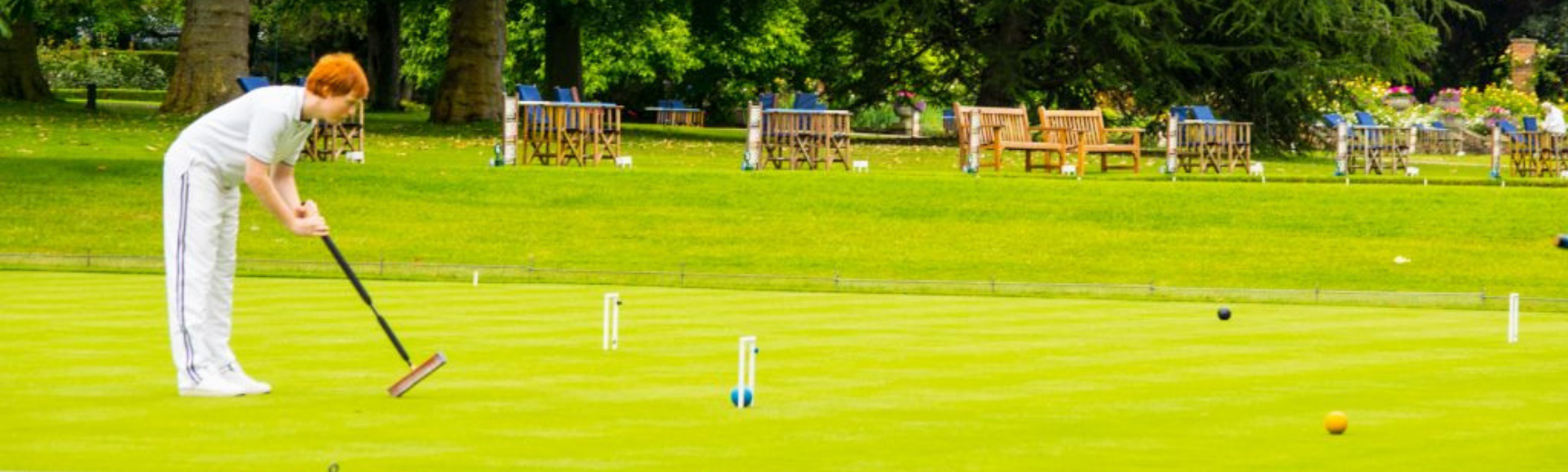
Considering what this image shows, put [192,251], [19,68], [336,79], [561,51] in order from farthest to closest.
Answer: [19,68] → [561,51] → [192,251] → [336,79]

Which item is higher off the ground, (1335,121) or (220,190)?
(1335,121)

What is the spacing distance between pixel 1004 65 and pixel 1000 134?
40.8 ft

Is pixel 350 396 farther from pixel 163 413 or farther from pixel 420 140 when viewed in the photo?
pixel 420 140

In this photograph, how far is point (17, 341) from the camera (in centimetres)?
1270

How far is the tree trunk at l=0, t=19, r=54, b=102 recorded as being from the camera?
49312 mm

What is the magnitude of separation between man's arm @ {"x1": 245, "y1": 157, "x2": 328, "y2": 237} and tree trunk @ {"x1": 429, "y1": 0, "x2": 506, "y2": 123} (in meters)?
34.3

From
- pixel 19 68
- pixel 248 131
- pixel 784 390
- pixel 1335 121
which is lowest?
pixel 784 390

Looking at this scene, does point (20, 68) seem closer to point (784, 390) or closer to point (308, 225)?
point (308, 225)

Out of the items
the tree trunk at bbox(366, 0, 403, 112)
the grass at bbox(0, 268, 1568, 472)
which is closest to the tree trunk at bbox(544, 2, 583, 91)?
the tree trunk at bbox(366, 0, 403, 112)

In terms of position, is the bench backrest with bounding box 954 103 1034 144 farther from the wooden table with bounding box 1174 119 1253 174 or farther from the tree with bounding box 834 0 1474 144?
the tree with bounding box 834 0 1474 144

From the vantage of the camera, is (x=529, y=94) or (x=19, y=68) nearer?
(x=529, y=94)

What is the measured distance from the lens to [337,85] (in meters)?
9.88

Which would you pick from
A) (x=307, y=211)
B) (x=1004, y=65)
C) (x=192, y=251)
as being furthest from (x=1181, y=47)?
(x=192, y=251)

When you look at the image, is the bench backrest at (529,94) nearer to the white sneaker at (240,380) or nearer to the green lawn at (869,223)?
the green lawn at (869,223)
